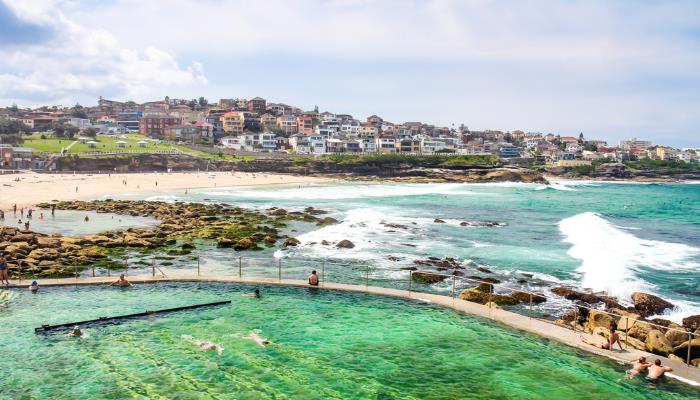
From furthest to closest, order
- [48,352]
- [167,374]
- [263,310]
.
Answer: [263,310] → [48,352] → [167,374]

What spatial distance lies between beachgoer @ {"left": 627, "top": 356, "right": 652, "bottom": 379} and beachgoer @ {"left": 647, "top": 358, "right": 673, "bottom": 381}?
0.17m

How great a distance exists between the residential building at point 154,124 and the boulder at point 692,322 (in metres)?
151

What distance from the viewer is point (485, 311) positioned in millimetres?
17922

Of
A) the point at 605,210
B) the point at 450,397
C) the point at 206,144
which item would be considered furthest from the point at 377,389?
the point at 206,144

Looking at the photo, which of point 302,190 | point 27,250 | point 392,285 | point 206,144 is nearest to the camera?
point 392,285

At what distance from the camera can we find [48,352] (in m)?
14.4

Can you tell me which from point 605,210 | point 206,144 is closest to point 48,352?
point 605,210

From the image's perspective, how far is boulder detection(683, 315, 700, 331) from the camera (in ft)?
61.5

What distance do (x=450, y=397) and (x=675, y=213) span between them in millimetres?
64273

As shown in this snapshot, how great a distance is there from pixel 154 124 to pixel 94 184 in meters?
80.4

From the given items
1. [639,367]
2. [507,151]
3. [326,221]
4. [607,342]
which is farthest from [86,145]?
[639,367]

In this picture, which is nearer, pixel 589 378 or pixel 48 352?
pixel 589 378

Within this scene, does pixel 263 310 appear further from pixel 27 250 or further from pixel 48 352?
pixel 27 250

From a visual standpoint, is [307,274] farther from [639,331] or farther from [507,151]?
[507,151]
